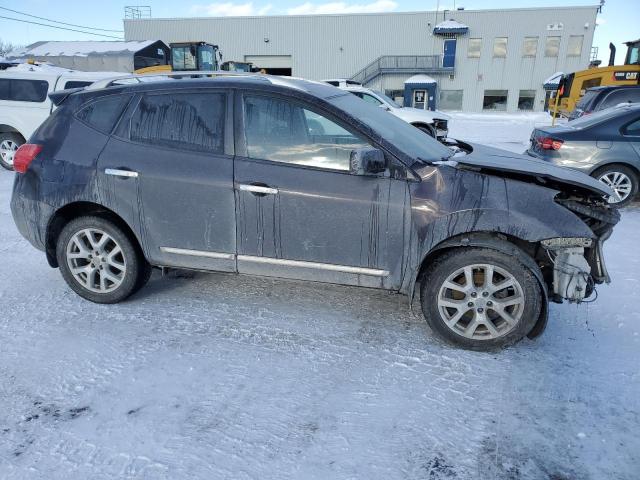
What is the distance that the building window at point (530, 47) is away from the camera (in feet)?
129

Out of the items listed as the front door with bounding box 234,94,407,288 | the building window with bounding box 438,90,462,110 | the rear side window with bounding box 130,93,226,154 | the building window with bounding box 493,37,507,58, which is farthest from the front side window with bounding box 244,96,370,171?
the building window with bounding box 493,37,507,58

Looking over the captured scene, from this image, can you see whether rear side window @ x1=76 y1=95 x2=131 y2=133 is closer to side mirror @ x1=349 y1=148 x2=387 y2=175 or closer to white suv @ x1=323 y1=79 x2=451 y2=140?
side mirror @ x1=349 y1=148 x2=387 y2=175

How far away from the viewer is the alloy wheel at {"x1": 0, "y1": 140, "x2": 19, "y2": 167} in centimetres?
992

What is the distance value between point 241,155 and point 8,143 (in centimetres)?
887

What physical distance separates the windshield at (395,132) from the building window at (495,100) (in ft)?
133

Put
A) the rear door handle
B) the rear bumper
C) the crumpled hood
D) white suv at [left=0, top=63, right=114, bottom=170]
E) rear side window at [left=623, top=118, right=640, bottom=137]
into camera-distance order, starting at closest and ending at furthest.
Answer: the crumpled hood < the rear door handle < the rear bumper < rear side window at [left=623, top=118, right=640, bottom=137] < white suv at [left=0, top=63, right=114, bottom=170]

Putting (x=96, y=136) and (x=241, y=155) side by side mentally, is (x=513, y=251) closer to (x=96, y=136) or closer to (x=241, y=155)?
(x=241, y=155)

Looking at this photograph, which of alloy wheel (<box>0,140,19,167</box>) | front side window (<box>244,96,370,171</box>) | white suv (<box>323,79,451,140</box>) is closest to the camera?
front side window (<box>244,96,370,171</box>)

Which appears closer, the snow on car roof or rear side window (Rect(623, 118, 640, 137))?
rear side window (Rect(623, 118, 640, 137))

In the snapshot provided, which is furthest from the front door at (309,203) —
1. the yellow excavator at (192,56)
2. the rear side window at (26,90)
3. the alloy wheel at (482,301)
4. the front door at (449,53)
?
the front door at (449,53)

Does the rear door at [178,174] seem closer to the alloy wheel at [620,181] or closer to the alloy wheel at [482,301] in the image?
the alloy wheel at [482,301]

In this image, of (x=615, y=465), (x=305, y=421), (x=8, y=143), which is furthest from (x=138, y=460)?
(x=8, y=143)

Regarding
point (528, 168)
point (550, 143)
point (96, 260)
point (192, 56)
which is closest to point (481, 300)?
point (528, 168)

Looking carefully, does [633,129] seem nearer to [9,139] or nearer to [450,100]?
[9,139]
